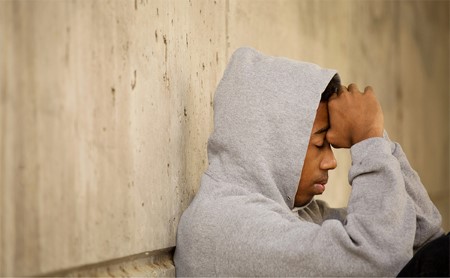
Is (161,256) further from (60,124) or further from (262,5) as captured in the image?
(262,5)

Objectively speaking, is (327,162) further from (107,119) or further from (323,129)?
(107,119)

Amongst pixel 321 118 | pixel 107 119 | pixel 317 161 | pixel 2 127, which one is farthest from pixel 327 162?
pixel 2 127

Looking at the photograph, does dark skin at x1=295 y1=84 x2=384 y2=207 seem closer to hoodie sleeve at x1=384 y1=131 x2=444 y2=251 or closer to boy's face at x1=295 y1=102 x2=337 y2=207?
boy's face at x1=295 y1=102 x2=337 y2=207

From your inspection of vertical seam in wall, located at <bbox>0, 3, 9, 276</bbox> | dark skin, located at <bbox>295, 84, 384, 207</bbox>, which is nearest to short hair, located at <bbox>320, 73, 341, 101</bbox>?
dark skin, located at <bbox>295, 84, 384, 207</bbox>

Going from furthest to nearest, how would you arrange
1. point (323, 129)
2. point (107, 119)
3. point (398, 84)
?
point (398, 84), point (323, 129), point (107, 119)

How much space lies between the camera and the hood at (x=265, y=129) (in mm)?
2176

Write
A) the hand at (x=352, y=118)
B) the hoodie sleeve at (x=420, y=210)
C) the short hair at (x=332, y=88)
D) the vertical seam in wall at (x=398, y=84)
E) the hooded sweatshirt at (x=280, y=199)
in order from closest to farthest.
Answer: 1. the hooded sweatshirt at (x=280, y=199)
2. the hand at (x=352, y=118)
3. the hoodie sleeve at (x=420, y=210)
4. the short hair at (x=332, y=88)
5. the vertical seam in wall at (x=398, y=84)

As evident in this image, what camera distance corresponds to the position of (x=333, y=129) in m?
2.27

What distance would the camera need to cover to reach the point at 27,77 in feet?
5.54

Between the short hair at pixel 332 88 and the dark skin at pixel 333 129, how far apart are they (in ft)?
0.10

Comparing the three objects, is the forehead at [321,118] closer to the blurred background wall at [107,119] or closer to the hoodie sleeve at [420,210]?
the hoodie sleeve at [420,210]

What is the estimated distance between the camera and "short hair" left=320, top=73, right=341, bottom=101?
2.37 meters

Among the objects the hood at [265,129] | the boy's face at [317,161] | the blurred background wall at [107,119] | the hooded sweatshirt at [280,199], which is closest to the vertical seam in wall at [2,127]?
the blurred background wall at [107,119]

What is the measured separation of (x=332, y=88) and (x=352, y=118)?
208mm
